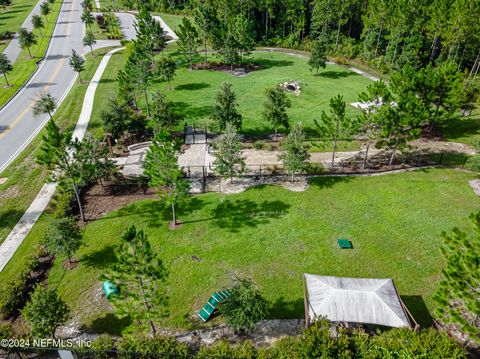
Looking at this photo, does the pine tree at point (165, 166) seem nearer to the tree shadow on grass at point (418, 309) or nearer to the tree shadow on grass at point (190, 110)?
the tree shadow on grass at point (418, 309)

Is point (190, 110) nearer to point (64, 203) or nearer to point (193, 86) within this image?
point (193, 86)

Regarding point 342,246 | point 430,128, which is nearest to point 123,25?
point 430,128

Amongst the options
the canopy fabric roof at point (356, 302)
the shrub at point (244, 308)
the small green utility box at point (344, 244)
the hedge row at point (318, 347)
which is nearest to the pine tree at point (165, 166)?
the shrub at point (244, 308)

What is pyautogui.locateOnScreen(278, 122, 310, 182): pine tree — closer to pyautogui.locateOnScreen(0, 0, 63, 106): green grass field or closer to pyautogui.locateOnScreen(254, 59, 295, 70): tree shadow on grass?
pyautogui.locateOnScreen(254, 59, 295, 70): tree shadow on grass

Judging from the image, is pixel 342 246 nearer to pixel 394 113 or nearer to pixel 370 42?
pixel 394 113

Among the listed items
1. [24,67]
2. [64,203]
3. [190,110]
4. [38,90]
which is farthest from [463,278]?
[24,67]

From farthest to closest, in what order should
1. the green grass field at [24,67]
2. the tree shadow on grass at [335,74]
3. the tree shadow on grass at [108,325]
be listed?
the tree shadow on grass at [335,74] → the green grass field at [24,67] → the tree shadow on grass at [108,325]
